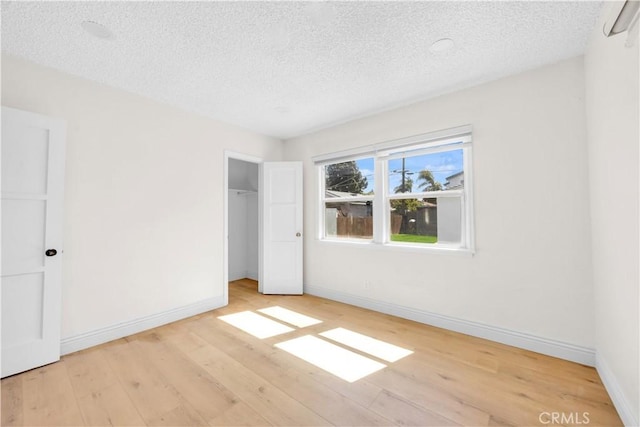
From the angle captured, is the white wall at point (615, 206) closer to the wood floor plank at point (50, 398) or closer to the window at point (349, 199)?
the window at point (349, 199)

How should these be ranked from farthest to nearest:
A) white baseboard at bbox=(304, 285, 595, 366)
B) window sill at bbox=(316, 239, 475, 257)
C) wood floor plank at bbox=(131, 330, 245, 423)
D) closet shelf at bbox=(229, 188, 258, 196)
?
closet shelf at bbox=(229, 188, 258, 196)
window sill at bbox=(316, 239, 475, 257)
white baseboard at bbox=(304, 285, 595, 366)
wood floor plank at bbox=(131, 330, 245, 423)

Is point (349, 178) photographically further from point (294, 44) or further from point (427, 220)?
point (294, 44)

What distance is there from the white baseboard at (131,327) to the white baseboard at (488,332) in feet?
6.21

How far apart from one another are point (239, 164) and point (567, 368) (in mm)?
5292

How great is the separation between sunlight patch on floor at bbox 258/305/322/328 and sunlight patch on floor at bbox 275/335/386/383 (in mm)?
364

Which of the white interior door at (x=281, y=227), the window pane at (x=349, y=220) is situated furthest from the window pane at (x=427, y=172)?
the white interior door at (x=281, y=227)

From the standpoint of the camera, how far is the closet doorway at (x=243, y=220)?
17.1ft

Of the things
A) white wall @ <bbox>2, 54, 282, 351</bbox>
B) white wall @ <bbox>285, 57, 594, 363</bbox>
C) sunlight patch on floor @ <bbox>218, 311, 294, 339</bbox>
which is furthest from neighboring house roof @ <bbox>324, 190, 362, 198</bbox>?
sunlight patch on floor @ <bbox>218, 311, 294, 339</bbox>

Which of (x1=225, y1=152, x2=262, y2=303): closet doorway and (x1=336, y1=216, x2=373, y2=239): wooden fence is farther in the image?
(x1=225, y1=152, x2=262, y2=303): closet doorway

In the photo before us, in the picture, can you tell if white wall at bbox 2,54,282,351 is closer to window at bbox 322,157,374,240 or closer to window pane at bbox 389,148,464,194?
window at bbox 322,157,374,240

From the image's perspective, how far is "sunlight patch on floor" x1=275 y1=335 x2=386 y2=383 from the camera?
2092mm

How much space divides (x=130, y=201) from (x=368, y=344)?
2847 millimetres

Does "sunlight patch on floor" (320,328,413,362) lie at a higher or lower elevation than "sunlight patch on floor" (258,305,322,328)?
lower

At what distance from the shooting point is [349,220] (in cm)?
392
